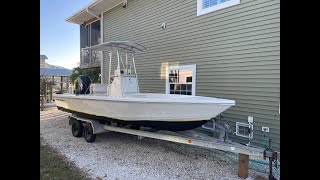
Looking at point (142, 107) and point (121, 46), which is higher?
point (121, 46)

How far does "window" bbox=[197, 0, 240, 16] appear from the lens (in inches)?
249

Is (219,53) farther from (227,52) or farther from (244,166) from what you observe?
(244,166)

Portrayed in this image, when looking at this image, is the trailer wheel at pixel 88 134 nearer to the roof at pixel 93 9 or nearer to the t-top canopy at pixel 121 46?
the t-top canopy at pixel 121 46

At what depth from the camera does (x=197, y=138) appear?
4902 mm

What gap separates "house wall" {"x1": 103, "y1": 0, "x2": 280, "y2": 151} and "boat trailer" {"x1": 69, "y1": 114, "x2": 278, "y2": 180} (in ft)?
4.53

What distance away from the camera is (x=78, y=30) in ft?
49.8

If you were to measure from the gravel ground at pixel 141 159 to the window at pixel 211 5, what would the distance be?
404cm

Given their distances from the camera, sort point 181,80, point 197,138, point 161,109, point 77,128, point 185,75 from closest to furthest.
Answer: point 161,109
point 197,138
point 77,128
point 185,75
point 181,80

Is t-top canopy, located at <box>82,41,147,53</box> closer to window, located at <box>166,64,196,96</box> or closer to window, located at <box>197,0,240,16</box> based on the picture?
window, located at <box>166,64,196,96</box>

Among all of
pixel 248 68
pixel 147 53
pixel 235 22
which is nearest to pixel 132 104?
pixel 248 68

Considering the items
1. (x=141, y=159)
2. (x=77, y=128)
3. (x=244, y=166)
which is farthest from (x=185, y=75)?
(x=244, y=166)

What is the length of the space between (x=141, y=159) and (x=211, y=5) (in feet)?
16.1

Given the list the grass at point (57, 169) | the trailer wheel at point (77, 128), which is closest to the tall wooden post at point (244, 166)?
the grass at point (57, 169)
